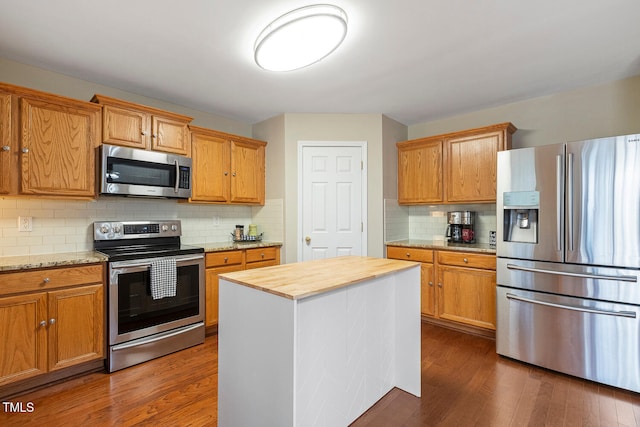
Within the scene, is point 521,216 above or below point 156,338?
above

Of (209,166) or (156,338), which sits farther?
(209,166)

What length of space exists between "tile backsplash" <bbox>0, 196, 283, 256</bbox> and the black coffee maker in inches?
81.1

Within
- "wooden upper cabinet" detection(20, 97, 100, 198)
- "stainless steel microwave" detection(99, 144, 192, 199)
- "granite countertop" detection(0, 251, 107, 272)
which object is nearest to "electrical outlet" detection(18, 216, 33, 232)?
"granite countertop" detection(0, 251, 107, 272)

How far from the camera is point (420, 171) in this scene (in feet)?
12.4

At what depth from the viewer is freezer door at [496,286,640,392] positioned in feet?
7.06

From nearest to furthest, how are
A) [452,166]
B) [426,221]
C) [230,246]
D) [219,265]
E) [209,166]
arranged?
[219,265], [230,246], [209,166], [452,166], [426,221]

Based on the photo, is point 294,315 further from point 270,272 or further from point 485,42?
point 485,42

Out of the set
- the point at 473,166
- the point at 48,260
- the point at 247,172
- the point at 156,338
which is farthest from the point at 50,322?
the point at 473,166

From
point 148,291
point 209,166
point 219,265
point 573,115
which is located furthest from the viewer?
point 209,166

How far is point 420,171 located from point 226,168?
233 cm

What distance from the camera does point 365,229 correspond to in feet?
12.1

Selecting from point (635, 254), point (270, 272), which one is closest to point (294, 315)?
point (270, 272)

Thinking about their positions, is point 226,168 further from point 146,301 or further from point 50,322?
point 50,322

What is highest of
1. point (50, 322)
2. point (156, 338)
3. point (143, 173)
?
point (143, 173)
